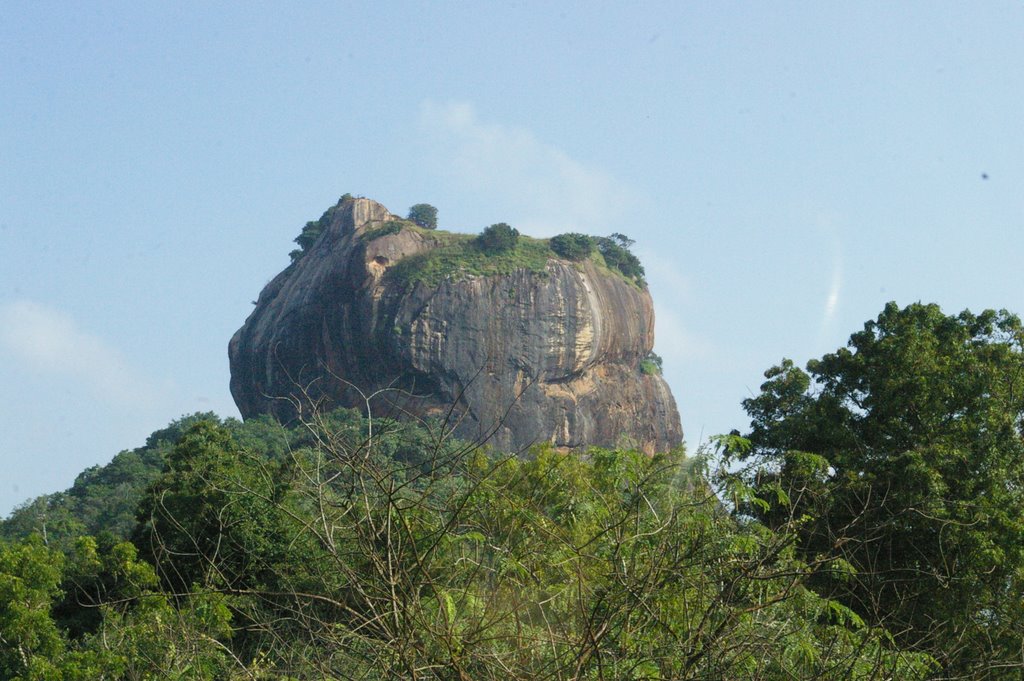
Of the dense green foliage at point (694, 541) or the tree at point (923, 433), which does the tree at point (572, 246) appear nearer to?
the dense green foliage at point (694, 541)

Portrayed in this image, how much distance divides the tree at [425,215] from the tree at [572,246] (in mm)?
8836

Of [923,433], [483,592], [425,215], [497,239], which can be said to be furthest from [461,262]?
[483,592]

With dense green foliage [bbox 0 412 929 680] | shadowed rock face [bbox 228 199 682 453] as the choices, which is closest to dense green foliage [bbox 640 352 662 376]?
shadowed rock face [bbox 228 199 682 453]

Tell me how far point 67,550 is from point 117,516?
11.3 meters

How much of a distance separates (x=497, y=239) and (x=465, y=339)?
5.75 m

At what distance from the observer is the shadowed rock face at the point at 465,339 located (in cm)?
5003

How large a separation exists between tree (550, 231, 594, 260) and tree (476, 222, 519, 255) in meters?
2.16

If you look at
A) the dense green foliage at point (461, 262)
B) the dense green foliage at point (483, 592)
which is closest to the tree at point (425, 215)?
the dense green foliage at point (461, 262)

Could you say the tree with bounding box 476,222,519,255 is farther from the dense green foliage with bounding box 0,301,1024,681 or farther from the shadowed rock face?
the dense green foliage with bounding box 0,301,1024,681

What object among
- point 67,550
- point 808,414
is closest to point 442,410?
point 67,550

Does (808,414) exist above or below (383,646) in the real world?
above

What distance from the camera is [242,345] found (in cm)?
5638

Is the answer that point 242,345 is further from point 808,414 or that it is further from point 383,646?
point 383,646

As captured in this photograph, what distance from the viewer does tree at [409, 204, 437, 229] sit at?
61219mm
